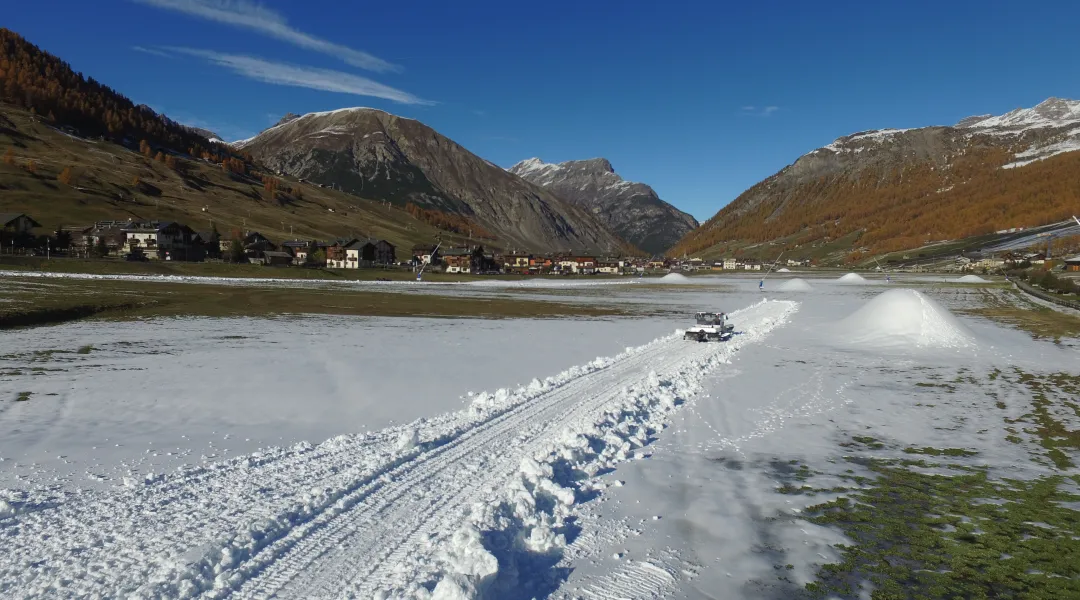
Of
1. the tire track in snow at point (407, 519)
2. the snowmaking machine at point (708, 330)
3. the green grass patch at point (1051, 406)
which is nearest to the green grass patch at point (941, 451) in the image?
the green grass patch at point (1051, 406)

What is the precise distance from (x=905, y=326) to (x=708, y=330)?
47.5 feet

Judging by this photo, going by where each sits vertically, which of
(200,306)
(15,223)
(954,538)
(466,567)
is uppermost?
(15,223)

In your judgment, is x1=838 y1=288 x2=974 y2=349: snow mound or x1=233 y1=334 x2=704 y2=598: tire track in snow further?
x1=838 y1=288 x2=974 y2=349: snow mound

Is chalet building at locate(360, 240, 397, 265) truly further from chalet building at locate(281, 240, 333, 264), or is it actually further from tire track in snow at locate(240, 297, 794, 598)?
tire track in snow at locate(240, 297, 794, 598)

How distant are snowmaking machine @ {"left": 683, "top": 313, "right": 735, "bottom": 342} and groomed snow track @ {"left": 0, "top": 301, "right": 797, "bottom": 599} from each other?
2101 cm

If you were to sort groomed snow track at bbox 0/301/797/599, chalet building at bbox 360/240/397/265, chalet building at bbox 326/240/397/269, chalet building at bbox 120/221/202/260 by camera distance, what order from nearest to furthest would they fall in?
groomed snow track at bbox 0/301/797/599, chalet building at bbox 120/221/202/260, chalet building at bbox 326/240/397/269, chalet building at bbox 360/240/397/265

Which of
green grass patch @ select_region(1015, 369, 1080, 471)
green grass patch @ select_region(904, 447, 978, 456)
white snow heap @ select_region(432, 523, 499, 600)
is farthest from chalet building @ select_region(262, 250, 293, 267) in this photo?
white snow heap @ select_region(432, 523, 499, 600)

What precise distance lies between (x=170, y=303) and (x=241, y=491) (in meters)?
47.0

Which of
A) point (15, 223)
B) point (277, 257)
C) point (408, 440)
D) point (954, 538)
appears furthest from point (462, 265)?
point (954, 538)

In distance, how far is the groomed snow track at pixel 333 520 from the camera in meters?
7.73

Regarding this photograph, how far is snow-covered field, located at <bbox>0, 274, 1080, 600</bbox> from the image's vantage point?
8305 mm

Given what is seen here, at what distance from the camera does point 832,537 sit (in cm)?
1009

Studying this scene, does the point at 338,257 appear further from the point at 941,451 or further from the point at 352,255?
the point at 941,451

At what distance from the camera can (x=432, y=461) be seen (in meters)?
12.8
